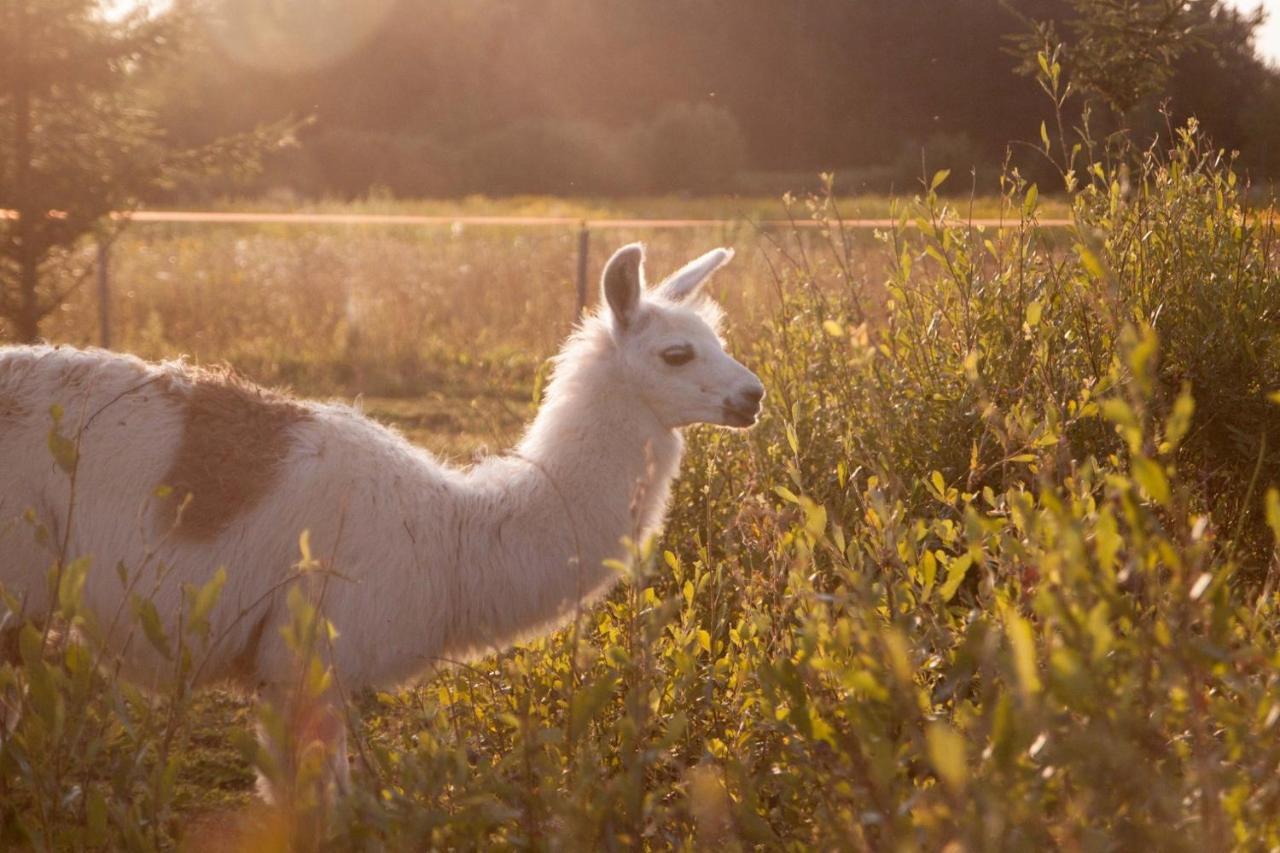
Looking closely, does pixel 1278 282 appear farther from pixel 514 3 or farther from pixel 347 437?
pixel 514 3

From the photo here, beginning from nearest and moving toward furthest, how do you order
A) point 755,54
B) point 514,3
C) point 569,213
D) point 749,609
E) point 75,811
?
point 75,811 → point 749,609 → point 569,213 → point 755,54 → point 514,3

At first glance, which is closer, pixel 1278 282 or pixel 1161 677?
pixel 1161 677

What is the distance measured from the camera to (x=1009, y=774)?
1706 mm

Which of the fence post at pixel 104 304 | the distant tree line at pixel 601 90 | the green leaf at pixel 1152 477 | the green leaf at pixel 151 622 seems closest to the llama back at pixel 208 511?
the green leaf at pixel 151 622

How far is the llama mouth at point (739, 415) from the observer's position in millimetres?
3822

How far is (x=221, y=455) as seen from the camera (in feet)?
11.4

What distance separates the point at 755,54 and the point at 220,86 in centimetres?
1764

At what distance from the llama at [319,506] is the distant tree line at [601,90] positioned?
8.34m

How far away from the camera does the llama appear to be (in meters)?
3.39

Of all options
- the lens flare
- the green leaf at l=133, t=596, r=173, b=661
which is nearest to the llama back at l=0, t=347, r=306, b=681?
the green leaf at l=133, t=596, r=173, b=661

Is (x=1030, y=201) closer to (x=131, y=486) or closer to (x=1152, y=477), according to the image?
(x=1152, y=477)

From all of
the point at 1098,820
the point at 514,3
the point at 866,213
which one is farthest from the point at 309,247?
the point at 514,3

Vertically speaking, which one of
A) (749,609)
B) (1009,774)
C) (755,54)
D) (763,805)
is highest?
(755,54)

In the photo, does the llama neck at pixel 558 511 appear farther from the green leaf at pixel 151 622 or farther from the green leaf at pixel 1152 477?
the green leaf at pixel 1152 477
